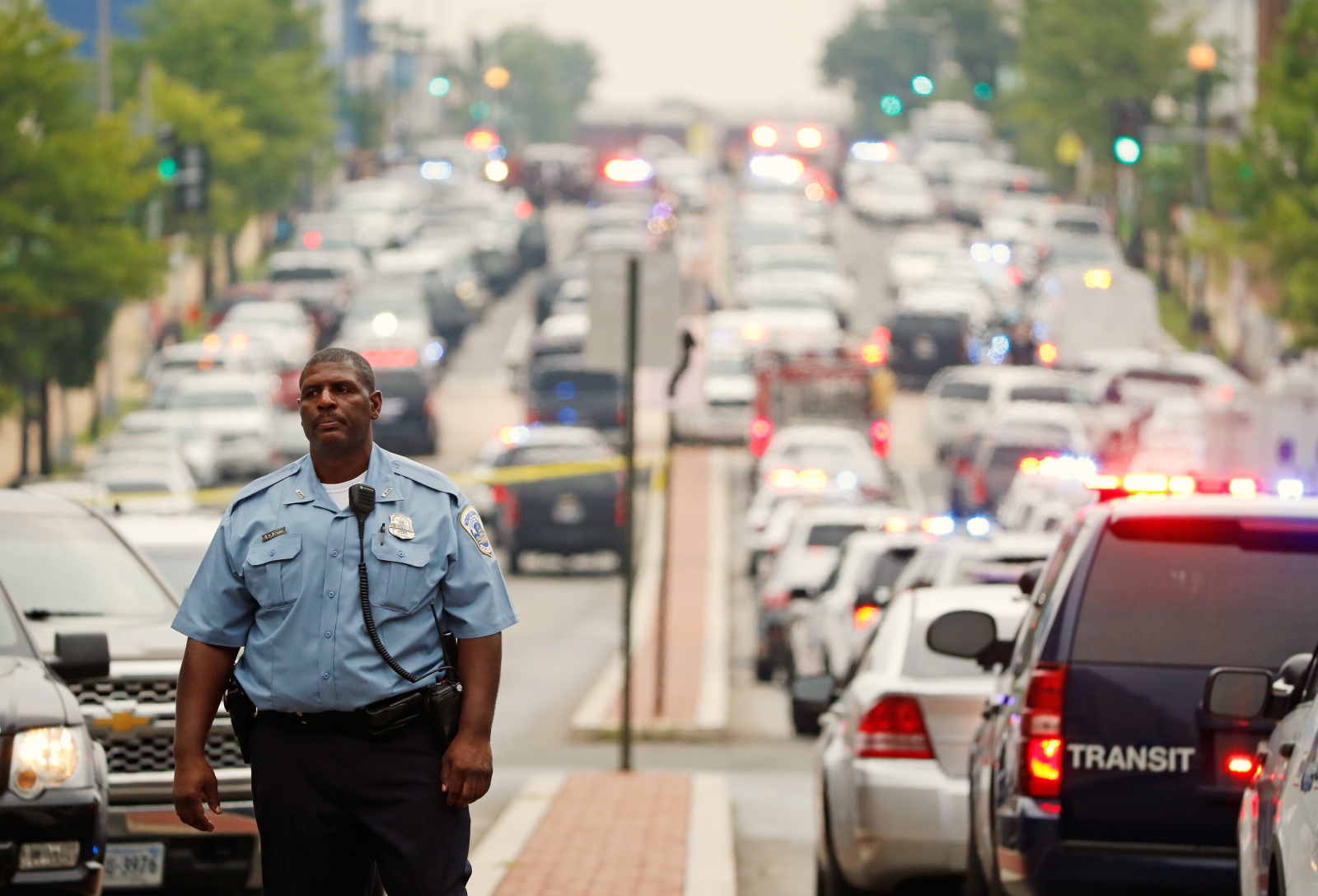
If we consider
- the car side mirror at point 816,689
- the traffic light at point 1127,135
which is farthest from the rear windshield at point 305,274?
the car side mirror at point 816,689

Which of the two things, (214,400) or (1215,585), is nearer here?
(1215,585)

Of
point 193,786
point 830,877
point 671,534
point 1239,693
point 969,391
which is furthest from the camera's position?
point 969,391

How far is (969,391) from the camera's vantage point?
1870 inches

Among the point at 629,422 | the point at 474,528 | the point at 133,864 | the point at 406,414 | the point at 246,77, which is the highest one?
the point at 474,528

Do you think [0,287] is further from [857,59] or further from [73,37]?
[857,59]

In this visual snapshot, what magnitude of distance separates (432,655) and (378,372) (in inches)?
1514

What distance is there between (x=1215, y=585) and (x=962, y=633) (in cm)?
143

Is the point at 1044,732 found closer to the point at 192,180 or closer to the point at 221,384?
the point at 221,384

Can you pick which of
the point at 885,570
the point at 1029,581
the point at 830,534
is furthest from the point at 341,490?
the point at 830,534

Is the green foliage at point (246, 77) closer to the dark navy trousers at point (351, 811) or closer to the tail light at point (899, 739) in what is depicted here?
the tail light at point (899, 739)

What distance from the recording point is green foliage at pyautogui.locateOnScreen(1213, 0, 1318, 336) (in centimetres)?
4803

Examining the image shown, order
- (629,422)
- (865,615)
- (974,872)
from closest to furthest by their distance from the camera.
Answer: (974,872) → (629,422) → (865,615)

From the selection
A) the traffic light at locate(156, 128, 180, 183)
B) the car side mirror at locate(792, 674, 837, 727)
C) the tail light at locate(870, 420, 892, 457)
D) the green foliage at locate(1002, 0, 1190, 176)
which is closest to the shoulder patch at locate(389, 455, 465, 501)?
the car side mirror at locate(792, 674, 837, 727)

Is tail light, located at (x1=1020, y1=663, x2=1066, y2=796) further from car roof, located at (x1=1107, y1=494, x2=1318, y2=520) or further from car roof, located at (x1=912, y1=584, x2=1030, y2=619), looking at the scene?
car roof, located at (x1=912, y1=584, x2=1030, y2=619)
